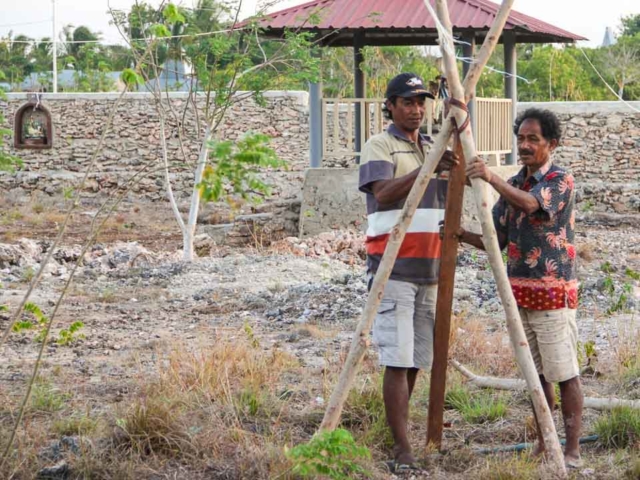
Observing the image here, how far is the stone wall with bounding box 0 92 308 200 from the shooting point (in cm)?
2047

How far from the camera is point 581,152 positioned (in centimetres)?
1981

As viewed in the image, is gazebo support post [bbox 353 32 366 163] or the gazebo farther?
gazebo support post [bbox 353 32 366 163]

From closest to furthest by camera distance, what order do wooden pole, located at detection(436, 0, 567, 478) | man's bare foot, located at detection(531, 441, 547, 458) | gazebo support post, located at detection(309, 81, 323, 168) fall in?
wooden pole, located at detection(436, 0, 567, 478) < man's bare foot, located at detection(531, 441, 547, 458) < gazebo support post, located at detection(309, 81, 323, 168)

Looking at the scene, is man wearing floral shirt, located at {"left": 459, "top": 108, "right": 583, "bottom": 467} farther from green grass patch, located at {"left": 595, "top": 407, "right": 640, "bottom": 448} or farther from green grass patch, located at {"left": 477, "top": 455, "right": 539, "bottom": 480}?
green grass patch, located at {"left": 595, "top": 407, "right": 640, "bottom": 448}

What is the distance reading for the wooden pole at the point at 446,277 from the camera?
421 centimetres

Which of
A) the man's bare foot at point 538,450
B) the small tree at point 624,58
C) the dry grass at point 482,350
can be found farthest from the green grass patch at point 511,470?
the small tree at point 624,58

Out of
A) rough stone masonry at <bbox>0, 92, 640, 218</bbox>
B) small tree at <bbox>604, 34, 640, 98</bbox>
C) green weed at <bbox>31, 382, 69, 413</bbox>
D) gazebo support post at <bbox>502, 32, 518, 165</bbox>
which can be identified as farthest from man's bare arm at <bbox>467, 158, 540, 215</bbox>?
small tree at <bbox>604, 34, 640, 98</bbox>

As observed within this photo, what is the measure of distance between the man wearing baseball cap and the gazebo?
28.1 feet

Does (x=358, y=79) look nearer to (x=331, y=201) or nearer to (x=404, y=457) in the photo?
(x=331, y=201)

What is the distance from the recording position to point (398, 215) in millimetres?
4266

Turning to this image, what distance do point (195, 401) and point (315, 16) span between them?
845cm

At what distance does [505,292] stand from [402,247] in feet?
1.63

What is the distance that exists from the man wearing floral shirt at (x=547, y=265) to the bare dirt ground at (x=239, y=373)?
38 cm

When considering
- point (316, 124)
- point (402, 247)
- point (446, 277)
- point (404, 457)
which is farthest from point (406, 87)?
point (316, 124)
